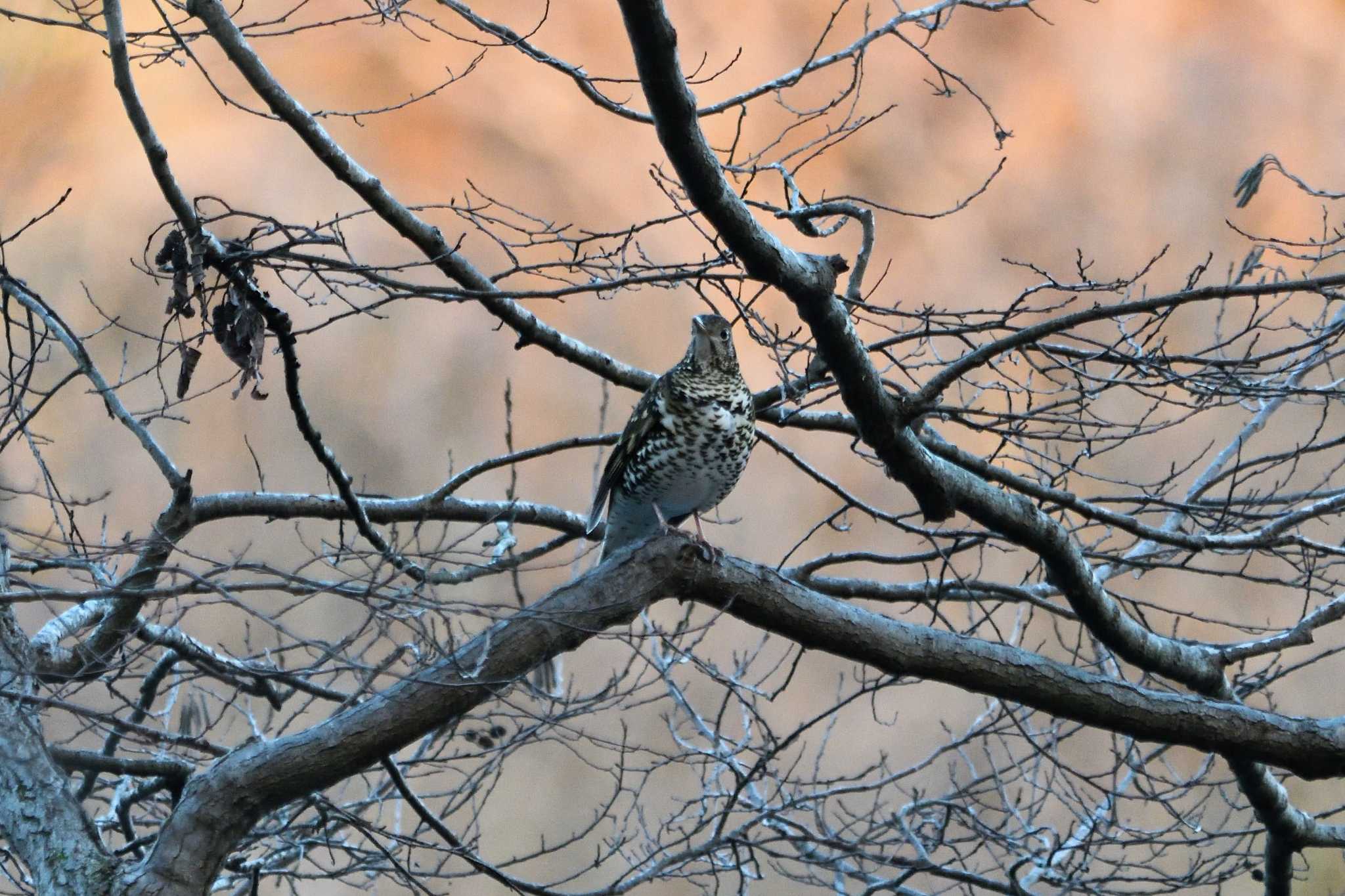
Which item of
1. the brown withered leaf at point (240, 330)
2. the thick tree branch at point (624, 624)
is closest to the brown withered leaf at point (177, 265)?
the brown withered leaf at point (240, 330)

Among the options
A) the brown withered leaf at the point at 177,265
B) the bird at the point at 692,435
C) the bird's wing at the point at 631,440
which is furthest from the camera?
the bird's wing at the point at 631,440

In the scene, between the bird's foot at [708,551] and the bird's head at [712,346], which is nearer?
the bird's foot at [708,551]

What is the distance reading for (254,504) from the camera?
Answer: 425 centimetres

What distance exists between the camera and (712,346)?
3.91 metres

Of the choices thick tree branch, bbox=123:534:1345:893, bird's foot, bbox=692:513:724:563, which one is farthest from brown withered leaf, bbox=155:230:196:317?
bird's foot, bbox=692:513:724:563

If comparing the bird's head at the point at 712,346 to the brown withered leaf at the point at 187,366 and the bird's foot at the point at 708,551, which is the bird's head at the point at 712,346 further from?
the brown withered leaf at the point at 187,366

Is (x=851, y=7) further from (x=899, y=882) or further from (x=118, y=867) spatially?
(x=118, y=867)

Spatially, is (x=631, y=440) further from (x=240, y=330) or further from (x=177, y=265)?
(x=177, y=265)

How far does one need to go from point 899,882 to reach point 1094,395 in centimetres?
164

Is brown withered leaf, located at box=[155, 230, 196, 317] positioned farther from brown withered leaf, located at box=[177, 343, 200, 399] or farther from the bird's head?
the bird's head

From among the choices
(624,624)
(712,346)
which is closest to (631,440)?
(712,346)

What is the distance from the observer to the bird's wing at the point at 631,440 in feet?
12.9

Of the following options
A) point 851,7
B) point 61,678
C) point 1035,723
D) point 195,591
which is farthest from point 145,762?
point 851,7

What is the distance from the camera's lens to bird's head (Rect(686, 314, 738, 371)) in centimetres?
392
